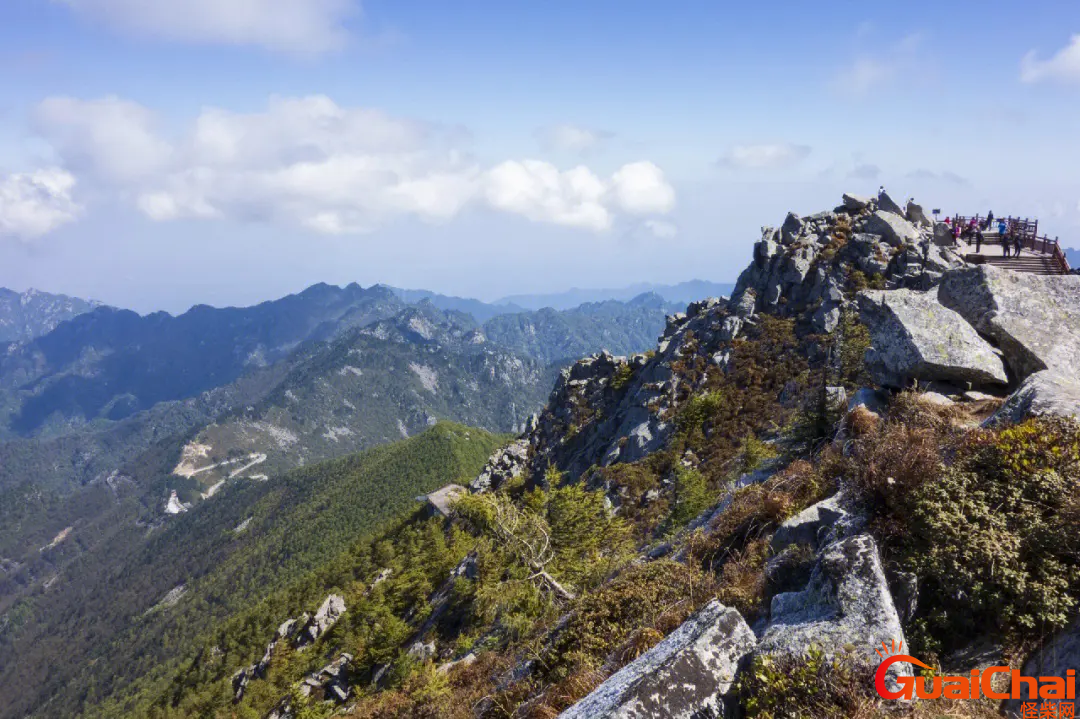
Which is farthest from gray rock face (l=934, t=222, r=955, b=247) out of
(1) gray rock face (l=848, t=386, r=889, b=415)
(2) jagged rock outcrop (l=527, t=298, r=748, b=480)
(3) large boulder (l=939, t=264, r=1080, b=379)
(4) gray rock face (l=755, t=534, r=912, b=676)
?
(4) gray rock face (l=755, t=534, r=912, b=676)

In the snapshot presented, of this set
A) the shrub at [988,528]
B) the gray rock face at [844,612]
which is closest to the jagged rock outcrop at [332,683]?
the gray rock face at [844,612]

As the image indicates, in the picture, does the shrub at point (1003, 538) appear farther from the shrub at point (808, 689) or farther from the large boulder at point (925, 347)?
the large boulder at point (925, 347)

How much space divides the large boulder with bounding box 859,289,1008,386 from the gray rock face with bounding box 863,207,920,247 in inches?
1430

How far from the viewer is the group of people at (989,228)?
3775 centimetres

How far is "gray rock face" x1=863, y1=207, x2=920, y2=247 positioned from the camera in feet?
147

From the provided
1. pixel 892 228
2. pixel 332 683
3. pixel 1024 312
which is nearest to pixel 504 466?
pixel 332 683

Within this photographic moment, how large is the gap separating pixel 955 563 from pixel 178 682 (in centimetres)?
12339

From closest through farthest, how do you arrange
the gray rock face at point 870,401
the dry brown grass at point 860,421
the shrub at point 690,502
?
the dry brown grass at point 860,421 → the gray rock face at point 870,401 → the shrub at point 690,502

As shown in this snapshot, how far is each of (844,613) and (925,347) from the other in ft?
34.6

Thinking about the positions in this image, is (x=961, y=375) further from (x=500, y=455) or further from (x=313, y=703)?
(x=500, y=455)

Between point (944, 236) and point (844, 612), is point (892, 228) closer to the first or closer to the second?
point (944, 236)

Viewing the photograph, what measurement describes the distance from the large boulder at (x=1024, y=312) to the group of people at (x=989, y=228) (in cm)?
2881

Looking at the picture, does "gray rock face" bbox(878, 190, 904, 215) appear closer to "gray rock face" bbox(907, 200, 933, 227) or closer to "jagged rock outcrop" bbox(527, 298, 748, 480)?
"gray rock face" bbox(907, 200, 933, 227)

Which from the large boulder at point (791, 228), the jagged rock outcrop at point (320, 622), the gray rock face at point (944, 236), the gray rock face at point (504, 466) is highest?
the large boulder at point (791, 228)
